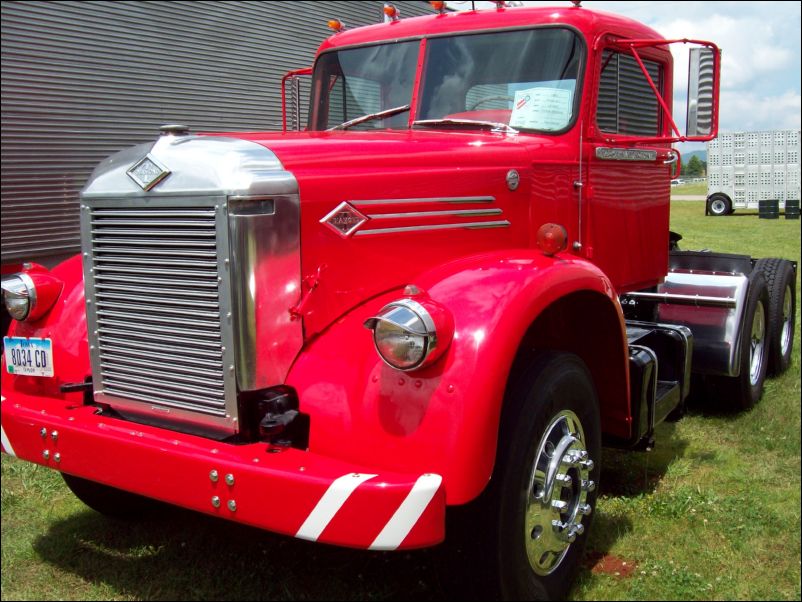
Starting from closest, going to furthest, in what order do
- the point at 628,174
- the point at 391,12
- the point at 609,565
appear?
the point at 609,565, the point at 628,174, the point at 391,12

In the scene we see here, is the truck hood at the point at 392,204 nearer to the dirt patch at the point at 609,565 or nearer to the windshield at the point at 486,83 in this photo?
the windshield at the point at 486,83

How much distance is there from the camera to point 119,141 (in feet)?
32.4

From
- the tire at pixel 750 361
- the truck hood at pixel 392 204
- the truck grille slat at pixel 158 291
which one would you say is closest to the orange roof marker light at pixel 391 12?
the truck hood at pixel 392 204

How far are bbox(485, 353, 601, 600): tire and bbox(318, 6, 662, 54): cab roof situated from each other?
1731mm

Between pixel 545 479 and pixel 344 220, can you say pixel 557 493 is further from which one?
pixel 344 220

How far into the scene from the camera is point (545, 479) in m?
2.85

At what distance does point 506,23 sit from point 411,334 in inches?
82.4

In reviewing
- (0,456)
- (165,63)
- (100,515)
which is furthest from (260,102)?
(100,515)

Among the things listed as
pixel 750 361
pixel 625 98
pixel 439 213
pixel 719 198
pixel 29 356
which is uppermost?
pixel 625 98

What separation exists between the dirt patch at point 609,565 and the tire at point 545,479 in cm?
21

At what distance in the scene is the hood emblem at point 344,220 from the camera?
2.82 meters

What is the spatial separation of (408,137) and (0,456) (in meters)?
3.06

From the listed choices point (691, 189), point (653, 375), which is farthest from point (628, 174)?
point (653, 375)

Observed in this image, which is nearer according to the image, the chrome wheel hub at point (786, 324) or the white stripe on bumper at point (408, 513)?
the white stripe on bumper at point (408, 513)
